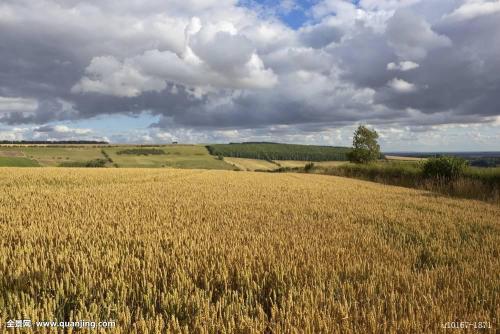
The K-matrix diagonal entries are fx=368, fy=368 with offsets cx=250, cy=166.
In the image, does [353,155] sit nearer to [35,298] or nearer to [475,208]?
[475,208]

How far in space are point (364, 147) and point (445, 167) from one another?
43.8 meters

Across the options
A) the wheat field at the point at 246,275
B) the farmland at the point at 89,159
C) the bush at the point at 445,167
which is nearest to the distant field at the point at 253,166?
the farmland at the point at 89,159

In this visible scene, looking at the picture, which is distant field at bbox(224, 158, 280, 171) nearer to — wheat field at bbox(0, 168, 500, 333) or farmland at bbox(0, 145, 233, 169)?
farmland at bbox(0, 145, 233, 169)

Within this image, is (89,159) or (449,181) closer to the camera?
(449,181)

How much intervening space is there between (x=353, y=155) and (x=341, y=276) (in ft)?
226

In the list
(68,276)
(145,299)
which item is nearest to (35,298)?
(68,276)

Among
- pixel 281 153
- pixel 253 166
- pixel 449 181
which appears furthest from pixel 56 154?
pixel 449 181

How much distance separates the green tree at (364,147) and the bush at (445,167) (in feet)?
128

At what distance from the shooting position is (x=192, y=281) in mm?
4598

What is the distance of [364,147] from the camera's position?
2837 inches

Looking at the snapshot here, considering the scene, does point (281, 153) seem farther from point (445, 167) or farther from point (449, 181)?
point (449, 181)

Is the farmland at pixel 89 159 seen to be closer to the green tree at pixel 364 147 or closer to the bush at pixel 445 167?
the green tree at pixel 364 147

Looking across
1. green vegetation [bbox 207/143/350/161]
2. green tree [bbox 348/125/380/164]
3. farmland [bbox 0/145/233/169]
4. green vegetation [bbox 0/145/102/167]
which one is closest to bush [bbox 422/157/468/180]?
green tree [bbox 348/125/380/164]

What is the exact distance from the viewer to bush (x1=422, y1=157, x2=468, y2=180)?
28.0 meters
